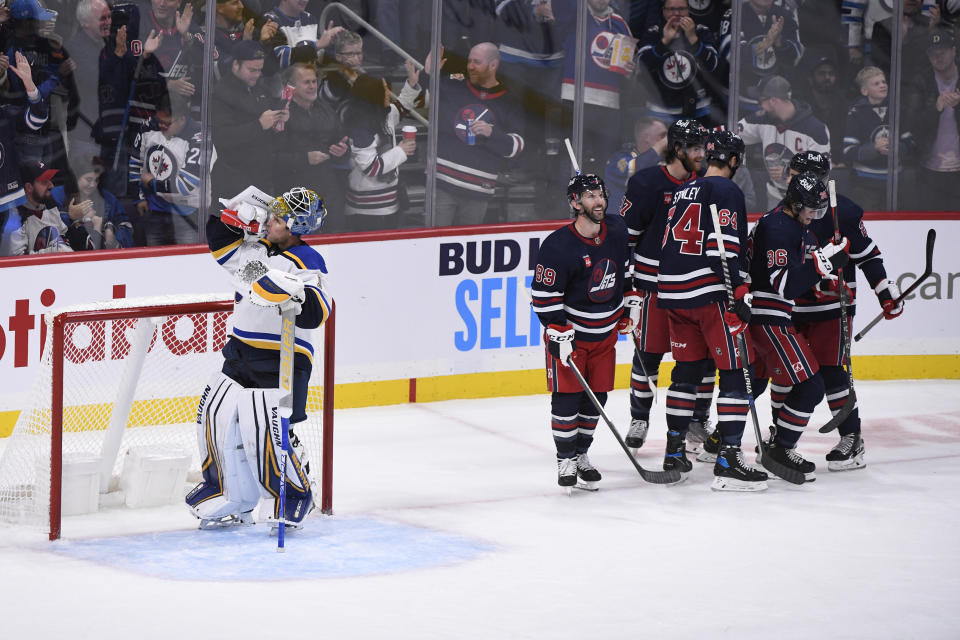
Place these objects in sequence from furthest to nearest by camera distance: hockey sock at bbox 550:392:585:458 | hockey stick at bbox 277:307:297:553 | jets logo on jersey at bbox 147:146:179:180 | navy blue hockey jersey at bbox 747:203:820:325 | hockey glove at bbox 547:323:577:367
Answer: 1. jets logo on jersey at bbox 147:146:179:180
2. navy blue hockey jersey at bbox 747:203:820:325
3. hockey sock at bbox 550:392:585:458
4. hockey glove at bbox 547:323:577:367
5. hockey stick at bbox 277:307:297:553

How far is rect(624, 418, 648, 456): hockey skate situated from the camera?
6.31 metres

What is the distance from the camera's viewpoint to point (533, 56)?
26.3ft

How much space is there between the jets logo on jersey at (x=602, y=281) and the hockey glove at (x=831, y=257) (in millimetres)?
818

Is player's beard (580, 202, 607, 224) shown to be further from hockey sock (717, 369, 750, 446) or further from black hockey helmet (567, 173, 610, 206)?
hockey sock (717, 369, 750, 446)

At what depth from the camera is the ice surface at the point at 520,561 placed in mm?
4090

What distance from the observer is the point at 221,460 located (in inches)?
190

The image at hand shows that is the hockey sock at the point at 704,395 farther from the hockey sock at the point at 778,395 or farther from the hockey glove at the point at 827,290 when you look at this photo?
the hockey glove at the point at 827,290

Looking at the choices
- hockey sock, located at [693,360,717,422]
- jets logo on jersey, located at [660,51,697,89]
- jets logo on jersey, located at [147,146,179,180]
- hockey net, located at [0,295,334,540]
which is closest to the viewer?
hockey net, located at [0,295,334,540]

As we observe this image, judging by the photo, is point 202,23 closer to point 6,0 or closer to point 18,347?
point 6,0

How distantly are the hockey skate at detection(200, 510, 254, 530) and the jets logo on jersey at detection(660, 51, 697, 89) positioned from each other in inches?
169

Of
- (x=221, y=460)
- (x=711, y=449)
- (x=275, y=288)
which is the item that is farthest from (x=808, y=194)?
(x=221, y=460)

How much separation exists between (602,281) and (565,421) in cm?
55

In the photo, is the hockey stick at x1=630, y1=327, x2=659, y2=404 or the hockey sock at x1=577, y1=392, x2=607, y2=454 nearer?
the hockey sock at x1=577, y1=392, x2=607, y2=454

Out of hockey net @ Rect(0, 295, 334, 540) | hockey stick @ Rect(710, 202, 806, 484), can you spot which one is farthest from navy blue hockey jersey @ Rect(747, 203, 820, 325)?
hockey net @ Rect(0, 295, 334, 540)
